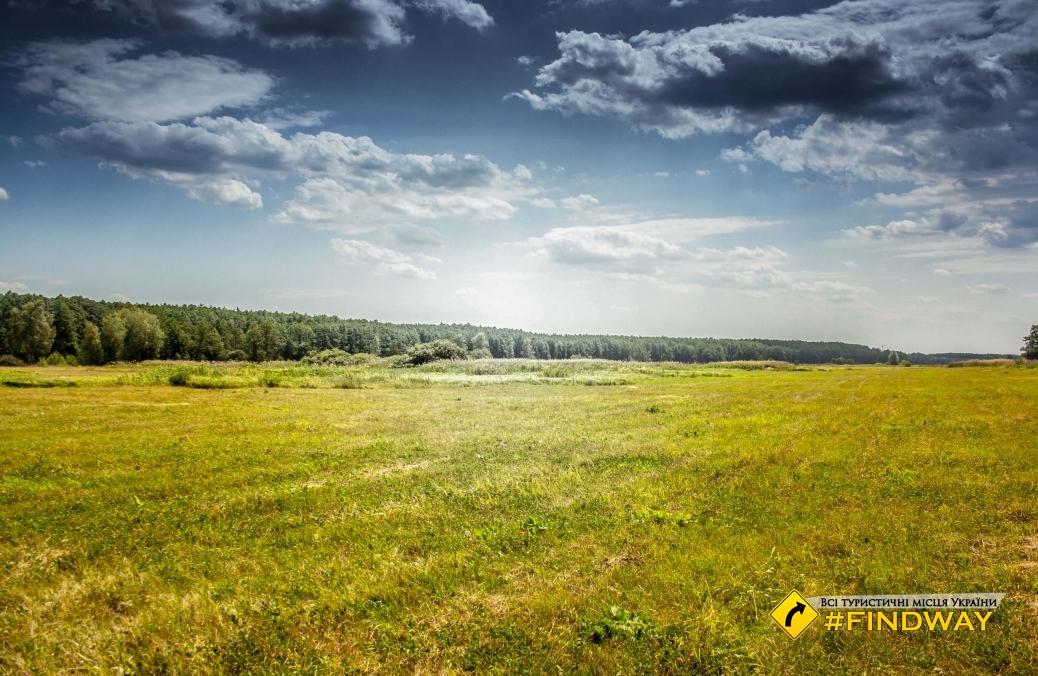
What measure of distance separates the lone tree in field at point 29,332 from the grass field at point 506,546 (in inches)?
4491

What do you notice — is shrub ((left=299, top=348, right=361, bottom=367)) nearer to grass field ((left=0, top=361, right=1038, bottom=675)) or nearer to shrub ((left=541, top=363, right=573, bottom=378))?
shrub ((left=541, top=363, right=573, bottom=378))

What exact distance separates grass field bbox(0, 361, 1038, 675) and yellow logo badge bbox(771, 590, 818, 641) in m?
0.12

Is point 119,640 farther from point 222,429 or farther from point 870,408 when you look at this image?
point 870,408

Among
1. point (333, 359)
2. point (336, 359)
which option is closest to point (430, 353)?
point (336, 359)

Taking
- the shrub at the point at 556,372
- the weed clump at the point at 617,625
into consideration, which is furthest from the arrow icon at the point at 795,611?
the shrub at the point at 556,372

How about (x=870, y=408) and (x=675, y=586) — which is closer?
(x=675, y=586)

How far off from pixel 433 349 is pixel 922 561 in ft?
216

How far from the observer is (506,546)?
8445 mm

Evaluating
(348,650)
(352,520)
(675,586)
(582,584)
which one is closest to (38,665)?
(348,650)

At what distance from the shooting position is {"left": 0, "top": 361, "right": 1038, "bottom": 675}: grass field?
226 inches

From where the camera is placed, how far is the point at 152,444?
1722cm

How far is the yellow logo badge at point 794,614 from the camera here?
6.00 meters

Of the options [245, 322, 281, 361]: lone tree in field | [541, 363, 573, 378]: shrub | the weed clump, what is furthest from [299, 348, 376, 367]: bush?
the weed clump

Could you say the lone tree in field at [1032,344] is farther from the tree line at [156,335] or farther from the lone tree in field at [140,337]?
the lone tree in field at [140,337]
